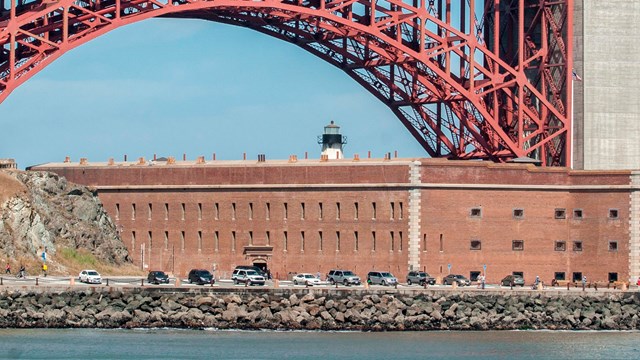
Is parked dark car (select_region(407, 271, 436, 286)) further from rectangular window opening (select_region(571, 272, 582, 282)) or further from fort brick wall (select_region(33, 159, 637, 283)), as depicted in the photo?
rectangular window opening (select_region(571, 272, 582, 282))

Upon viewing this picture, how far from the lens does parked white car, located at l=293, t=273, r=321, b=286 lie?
111188mm

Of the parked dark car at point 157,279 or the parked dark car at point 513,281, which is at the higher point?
the parked dark car at point 157,279

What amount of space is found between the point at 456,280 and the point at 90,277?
2141 cm

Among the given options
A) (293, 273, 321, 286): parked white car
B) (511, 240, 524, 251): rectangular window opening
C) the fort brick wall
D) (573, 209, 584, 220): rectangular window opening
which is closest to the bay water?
(293, 273, 321, 286): parked white car

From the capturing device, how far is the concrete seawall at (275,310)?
332 ft

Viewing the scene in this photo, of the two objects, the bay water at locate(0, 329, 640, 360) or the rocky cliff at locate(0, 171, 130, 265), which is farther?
the rocky cliff at locate(0, 171, 130, 265)

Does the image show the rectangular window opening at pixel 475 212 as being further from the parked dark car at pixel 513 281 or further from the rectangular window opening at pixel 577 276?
the rectangular window opening at pixel 577 276

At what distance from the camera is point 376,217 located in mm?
122000

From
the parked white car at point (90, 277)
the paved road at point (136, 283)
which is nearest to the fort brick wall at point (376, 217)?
the paved road at point (136, 283)

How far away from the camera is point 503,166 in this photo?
409 ft

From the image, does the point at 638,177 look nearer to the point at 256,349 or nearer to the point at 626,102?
the point at 626,102

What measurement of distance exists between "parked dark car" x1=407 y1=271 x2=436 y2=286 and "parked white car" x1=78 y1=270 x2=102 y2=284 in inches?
726

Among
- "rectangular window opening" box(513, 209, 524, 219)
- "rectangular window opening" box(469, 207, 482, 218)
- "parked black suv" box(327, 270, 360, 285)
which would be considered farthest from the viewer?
"rectangular window opening" box(513, 209, 524, 219)

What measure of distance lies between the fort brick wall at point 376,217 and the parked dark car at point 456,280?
3.22 meters
